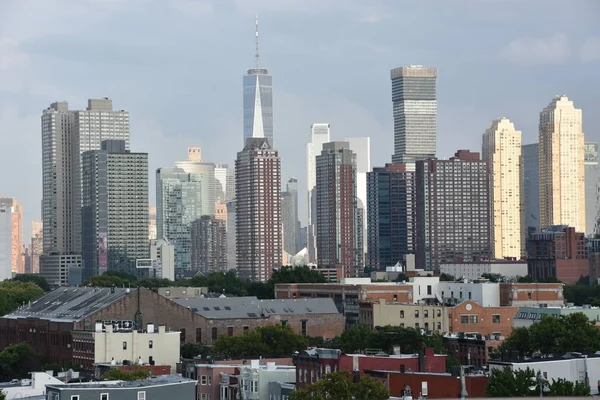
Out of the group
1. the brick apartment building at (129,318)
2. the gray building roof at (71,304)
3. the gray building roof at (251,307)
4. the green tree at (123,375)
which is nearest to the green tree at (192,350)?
the brick apartment building at (129,318)

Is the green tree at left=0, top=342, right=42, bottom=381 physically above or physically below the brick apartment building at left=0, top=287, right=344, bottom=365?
below

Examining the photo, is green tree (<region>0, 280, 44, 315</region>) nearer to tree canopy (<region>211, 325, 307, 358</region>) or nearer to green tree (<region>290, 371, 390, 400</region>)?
tree canopy (<region>211, 325, 307, 358</region>)

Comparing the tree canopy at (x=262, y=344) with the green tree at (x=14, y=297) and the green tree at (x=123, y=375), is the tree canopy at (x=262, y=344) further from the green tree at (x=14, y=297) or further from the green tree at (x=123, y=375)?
the green tree at (x=14, y=297)

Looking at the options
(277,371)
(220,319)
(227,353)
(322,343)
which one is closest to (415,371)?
(277,371)

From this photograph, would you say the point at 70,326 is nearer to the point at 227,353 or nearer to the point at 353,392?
the point at 227,353

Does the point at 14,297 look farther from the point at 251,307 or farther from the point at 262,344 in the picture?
the point at 262,344

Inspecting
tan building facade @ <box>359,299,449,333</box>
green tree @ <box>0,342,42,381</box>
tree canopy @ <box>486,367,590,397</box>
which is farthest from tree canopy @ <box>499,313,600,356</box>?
green tree @ <box>0,342,42,381</box>

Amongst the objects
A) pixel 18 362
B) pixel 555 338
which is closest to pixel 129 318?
pixel 18 362
